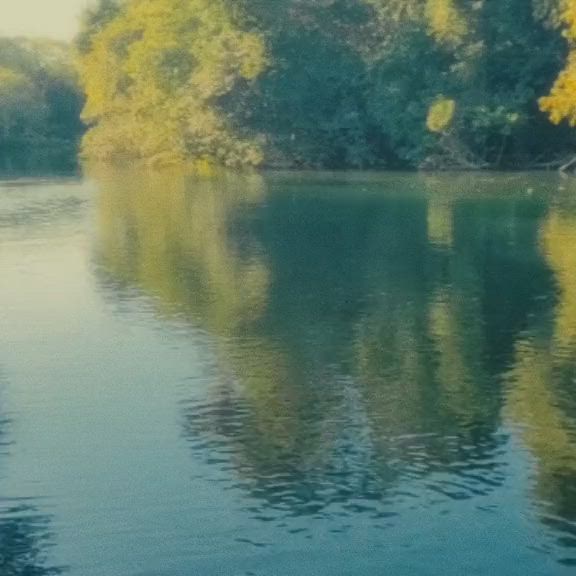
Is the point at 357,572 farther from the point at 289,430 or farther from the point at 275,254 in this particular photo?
the point at 275,254

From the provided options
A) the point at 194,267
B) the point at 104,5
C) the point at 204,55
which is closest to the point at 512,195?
the point at 194,267

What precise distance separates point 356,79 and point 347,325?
39973 millimetres

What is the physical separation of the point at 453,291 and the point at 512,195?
64.4 feet

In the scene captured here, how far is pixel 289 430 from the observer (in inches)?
578

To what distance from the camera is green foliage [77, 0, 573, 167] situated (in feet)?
182

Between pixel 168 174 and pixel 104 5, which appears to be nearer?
pixel 168 174

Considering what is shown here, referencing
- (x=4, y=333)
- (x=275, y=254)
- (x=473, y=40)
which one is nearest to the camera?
(x=4, y=333)

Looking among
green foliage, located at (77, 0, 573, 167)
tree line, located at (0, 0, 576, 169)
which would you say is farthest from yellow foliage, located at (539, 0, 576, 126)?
green foliage, located at (77, 0, 573, 167)

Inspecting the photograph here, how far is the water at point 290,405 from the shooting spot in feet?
37.4

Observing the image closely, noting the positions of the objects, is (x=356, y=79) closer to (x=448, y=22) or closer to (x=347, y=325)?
(x=448, y=22)

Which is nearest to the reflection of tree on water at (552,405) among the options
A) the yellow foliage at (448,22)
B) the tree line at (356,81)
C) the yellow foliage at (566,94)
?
the yellow foliage at (566,94)

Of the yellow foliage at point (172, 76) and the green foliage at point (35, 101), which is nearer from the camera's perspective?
the yellow foliage at point (172, 76)

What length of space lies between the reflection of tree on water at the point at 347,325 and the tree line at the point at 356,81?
1610 centimetres

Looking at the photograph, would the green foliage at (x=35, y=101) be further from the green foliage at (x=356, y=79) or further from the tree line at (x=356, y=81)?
the green foliage at (x=356, y=79)
